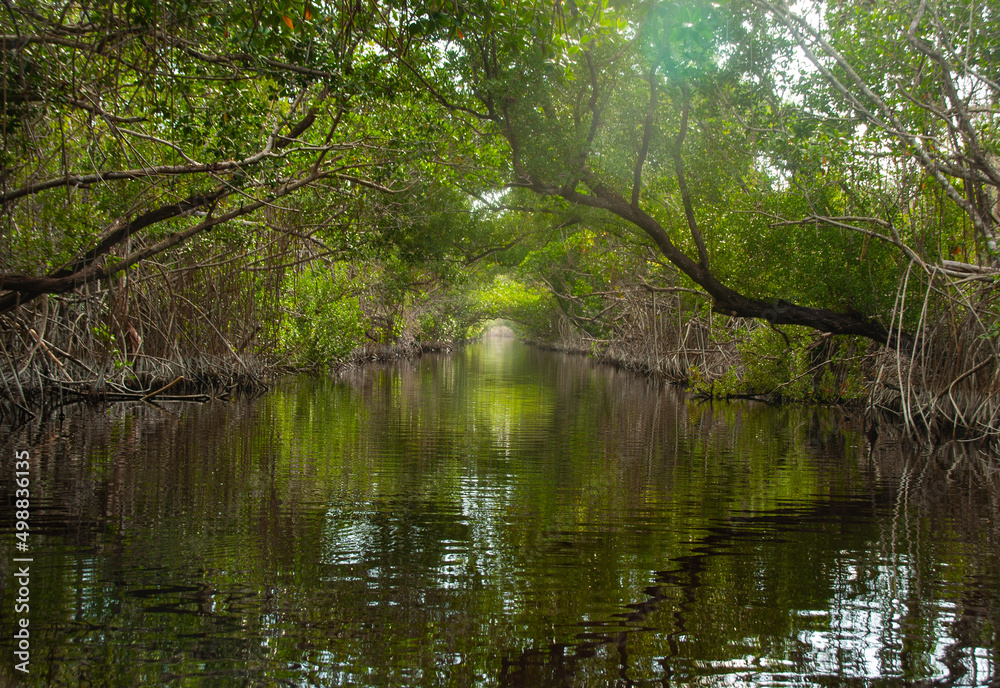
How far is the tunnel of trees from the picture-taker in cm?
557

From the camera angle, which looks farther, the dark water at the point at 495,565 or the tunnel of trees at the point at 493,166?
the tunnel of trees at the point at 493,166

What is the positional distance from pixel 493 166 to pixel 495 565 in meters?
6.93

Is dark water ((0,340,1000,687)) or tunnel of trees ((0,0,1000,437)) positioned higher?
tunnel of trees ((0,0,1000,437))

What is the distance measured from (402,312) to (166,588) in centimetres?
2439

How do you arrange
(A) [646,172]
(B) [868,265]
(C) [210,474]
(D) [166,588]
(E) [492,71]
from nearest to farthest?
(D) [166,588] → (C) [210,474] → (E) [492,71] → (B) [868,265] → (A) [646,172]

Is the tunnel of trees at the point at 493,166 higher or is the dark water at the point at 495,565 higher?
the tunnel of trees at the point at 493,166

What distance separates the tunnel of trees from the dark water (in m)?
1.95

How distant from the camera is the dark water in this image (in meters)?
2.53

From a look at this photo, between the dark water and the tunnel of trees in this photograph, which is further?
the tunnel of trees

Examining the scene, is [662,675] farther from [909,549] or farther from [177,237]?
[177,237]

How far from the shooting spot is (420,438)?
8.14m

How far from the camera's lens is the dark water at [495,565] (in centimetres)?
253

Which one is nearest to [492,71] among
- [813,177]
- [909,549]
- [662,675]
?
[813,177]

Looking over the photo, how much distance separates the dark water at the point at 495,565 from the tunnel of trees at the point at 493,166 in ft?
6.40
